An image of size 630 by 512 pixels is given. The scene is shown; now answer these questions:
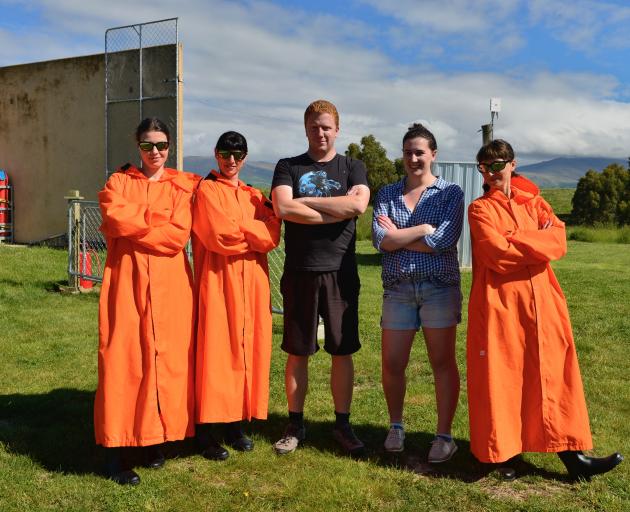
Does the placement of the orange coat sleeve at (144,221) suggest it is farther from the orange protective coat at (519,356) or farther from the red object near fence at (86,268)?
the red object near fence at (86,268)

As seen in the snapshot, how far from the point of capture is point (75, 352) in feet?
21.5

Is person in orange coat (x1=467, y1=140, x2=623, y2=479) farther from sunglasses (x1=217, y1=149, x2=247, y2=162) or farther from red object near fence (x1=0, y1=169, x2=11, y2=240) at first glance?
red object near fence (x1=0, y1=169, x2=11, y2=240)

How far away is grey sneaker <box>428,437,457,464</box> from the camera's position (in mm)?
3893

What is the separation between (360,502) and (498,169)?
196 cm

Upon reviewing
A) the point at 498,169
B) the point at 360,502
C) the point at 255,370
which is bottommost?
the point at 360,502

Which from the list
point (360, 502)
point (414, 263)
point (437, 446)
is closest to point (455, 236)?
point (414, 263)

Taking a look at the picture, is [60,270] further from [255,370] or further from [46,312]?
[255,370]

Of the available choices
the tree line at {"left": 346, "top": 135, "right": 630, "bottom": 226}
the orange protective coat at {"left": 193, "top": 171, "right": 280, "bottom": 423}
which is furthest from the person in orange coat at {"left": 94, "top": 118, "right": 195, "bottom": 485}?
the tree line at {"left": 346, "top": 135, "right": 630, "bottom": 226}

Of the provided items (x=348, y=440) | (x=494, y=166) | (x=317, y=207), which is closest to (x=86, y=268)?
(x=348, y=440)

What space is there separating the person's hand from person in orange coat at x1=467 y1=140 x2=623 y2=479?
1.49 feet

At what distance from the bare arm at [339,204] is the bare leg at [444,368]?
32.0 inches

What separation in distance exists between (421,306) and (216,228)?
128cm

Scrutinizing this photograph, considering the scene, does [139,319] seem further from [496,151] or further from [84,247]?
[84,247]

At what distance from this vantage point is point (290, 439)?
4.13 m
